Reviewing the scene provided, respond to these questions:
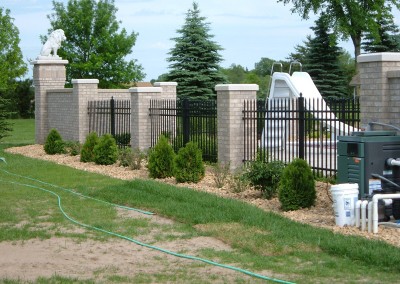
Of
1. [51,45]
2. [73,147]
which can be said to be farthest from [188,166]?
[51,45]

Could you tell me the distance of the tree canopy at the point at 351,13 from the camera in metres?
47.3

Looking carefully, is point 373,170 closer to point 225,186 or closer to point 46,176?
point 225,186

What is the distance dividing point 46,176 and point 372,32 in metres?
33.5

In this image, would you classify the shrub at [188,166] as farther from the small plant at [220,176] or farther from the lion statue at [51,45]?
the lion statue at [51,45]

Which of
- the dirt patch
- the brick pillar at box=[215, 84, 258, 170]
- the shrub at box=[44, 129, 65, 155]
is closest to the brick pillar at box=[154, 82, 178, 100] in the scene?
the shrub at box=[44, 129, 65, 155]

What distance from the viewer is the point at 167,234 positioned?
10.5m

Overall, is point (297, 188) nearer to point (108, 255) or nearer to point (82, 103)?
point (108, 255)

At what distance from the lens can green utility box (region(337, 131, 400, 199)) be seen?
10.7m

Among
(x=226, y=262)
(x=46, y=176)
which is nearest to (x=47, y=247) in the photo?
(x=226, y=262)

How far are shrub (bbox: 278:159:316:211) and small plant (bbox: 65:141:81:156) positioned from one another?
1165cm

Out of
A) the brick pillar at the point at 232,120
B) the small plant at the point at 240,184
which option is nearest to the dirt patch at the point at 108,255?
the small plant at the point at 240,184

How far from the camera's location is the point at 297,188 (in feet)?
39.1

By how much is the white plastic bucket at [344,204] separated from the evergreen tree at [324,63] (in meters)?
39.6

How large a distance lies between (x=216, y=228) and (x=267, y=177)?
291cm
